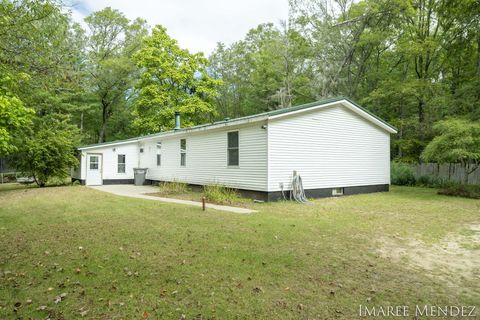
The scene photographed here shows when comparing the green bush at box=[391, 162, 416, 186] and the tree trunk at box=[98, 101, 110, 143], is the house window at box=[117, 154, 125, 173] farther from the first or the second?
the green bush at box=[391, 162, 416, 186]

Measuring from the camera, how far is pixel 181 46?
88.3ft

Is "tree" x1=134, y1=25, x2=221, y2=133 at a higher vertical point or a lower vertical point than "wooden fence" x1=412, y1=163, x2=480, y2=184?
higher

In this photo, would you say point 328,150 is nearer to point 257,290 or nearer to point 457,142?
point 457,142

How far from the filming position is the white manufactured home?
1066cm

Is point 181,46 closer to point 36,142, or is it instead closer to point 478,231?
point 36,142

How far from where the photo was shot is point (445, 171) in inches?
638

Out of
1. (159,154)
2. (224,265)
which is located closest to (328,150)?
(224,265)

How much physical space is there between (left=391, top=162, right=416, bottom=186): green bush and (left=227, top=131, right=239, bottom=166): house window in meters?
10.9

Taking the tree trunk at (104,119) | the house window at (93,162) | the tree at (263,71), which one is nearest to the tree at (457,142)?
the tree at (263,71)

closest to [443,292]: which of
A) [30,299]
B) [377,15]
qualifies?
[30,299]

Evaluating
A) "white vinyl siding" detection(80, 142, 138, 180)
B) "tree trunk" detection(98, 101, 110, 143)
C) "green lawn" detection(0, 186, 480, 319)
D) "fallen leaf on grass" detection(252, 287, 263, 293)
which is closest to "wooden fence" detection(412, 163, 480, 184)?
"green lawn" detection(0, 186, 480, 319)

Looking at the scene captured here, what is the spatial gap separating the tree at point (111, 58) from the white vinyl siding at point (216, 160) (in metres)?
14.6

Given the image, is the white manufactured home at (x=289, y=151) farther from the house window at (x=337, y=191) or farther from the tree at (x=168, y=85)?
the tree at (x=168, y=85)

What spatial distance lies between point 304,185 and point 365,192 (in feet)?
13.1
